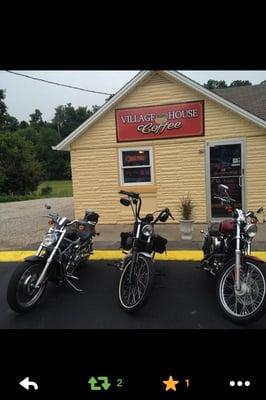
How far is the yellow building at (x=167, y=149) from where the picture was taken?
7.81 metres

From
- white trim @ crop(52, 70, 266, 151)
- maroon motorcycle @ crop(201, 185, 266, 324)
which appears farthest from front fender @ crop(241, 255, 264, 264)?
white trim @ crop(52, 70, 266, 151)

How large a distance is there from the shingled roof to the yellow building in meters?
1.63

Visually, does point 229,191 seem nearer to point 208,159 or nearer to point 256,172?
point 256,172

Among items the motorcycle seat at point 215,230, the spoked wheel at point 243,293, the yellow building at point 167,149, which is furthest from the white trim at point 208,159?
the spoked wheel at point 243,293

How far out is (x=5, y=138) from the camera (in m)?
23.8

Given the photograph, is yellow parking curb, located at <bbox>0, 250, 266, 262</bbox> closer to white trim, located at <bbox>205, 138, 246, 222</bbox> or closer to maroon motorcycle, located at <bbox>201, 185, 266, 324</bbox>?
maroon motorcycle, located at <bbox>201, 185, 266, 324</bbox>

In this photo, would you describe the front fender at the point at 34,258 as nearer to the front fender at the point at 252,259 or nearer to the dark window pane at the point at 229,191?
the front fender at the point at 252,259

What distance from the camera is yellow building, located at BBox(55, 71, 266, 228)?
7812mm
